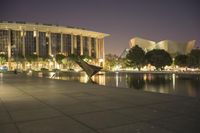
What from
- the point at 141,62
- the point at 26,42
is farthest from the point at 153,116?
the point at 26,42

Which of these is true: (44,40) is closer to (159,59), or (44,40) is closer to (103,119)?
(159,59)

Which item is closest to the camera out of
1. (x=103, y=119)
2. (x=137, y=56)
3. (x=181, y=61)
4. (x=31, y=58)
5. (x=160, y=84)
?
(x=103, y=119)

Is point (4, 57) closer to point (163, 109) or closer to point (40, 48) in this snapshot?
point (40, 48)

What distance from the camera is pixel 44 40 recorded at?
14088cm

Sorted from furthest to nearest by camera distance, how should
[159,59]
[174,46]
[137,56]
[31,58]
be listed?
[174,46], [31,58], [137,56], [159,59]

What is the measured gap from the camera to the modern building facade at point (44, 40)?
130m

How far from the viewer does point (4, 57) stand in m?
120

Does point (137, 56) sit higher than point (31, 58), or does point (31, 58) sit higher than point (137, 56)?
point (31, 58)

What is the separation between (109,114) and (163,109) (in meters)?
2.27

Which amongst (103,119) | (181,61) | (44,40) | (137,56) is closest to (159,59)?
(137,56)

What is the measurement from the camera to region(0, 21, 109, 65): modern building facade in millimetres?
130125

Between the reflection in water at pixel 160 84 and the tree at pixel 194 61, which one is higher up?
the tree at pixel 194 61

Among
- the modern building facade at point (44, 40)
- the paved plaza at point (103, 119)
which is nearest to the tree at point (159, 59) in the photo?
the modern building facade at point (44, 40)

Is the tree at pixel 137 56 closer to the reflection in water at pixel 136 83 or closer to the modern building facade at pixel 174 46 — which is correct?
the reflection in water at pixel 136 83
